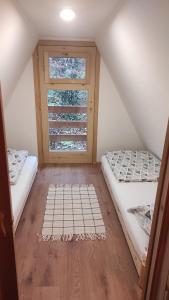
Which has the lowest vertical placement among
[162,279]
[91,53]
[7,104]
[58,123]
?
[162,279]

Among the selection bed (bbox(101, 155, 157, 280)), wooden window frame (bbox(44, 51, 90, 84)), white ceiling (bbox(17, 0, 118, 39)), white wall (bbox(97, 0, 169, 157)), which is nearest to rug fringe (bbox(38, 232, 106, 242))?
bed (bbox(101, 155, 157, 280))

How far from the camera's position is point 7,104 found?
3602 millimetres

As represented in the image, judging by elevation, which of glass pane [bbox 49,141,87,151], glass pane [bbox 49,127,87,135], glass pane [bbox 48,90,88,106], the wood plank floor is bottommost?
the wood plank floor

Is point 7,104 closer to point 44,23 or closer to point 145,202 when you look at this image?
point 44,23

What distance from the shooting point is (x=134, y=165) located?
3.29 metres

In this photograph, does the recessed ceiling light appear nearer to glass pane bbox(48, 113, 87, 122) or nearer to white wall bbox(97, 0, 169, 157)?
white wall bbox(97, 0, 169, 157)

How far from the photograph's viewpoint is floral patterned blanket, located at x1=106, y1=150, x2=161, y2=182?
9.61ft

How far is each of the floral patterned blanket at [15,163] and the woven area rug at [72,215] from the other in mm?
515

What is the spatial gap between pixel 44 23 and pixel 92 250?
241 centimetres

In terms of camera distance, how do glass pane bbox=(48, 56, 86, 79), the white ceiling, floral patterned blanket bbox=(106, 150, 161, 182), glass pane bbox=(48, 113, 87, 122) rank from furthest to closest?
1. glass pane bbox=(48, 113, 87, 122)
2. glass pane bbox=(48, 56, 86, 79)
3. floral patterned blanket bbox=(106, 150, 161, 182)
4. the white ceiling

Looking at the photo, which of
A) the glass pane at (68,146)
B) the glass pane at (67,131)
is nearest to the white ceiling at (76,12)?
the glass pane at (67,131)

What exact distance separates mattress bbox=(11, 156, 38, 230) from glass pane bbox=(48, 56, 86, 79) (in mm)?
1421

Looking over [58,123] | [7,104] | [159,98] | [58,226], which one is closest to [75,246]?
[58,226]

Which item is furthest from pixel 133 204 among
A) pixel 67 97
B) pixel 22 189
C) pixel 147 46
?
pixel 67 97
